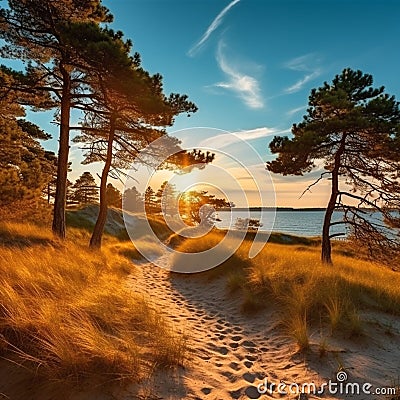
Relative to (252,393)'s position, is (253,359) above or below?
below

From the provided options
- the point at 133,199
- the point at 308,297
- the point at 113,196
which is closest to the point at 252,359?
the point at 308,297

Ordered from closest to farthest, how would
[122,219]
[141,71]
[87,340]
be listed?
[87,340]
[141,71]
[122,219]

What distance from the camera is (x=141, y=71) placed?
32.9 ft

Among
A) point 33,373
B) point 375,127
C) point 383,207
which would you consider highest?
point 375,127

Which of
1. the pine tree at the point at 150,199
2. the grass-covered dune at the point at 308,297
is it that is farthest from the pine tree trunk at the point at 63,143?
the pine tree at the point at 150,199

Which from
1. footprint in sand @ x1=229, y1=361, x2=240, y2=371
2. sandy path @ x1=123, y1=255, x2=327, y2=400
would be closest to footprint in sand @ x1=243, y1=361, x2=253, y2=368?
sandy path @ x1=123, y1=255, x2=327, y2=400

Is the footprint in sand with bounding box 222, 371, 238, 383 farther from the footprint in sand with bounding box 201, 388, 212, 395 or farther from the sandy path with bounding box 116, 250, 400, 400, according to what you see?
the footprint in sand with bounding box 201, 388, 212, 395

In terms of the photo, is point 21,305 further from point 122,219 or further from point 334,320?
point 122,219

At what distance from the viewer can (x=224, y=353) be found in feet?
15.7

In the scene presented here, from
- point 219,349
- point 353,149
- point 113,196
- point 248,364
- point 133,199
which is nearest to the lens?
point 248,364

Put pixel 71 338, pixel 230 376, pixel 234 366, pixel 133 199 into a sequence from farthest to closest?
pixel 133 199
pixel 234 366
pixel 230 376
pixel 71 338

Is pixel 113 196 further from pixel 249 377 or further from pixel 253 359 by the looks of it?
pixel 249 377

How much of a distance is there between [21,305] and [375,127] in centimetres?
1259

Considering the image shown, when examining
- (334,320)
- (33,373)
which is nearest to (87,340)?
(33,373)
